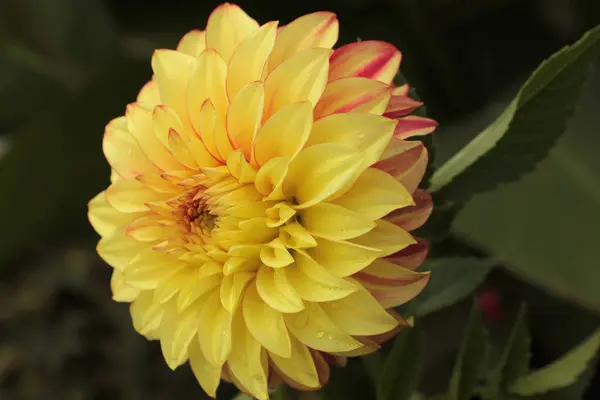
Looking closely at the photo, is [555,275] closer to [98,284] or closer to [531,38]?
[531,38]

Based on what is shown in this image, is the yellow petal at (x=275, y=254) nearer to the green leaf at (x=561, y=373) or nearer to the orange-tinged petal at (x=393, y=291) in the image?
the orange-tinged petal at (x=393, y=291)

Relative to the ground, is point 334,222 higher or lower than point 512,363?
higher

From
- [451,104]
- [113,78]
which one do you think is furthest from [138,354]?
[451,104]

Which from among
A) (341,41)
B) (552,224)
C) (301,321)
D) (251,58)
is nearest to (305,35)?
(251,58)

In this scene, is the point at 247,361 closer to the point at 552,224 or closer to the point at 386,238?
the point at 386,238

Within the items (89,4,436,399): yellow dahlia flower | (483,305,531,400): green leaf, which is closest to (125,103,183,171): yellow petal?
A: (89,4,436,399): yellow dahlia flower

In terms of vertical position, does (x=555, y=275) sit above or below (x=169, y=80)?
below
